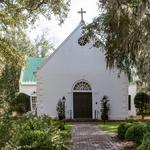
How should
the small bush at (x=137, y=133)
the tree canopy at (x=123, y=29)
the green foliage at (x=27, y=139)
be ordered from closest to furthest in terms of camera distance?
the green foliage at (x=27, y=139)
the small bush at (x=137, y=133)
the tree canopy at (x=123, y=29)

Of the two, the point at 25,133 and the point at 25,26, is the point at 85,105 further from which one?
the point at 25,133

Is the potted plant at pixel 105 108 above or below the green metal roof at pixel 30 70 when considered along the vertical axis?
below

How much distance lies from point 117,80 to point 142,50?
1547 centimetres

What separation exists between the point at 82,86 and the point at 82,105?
5.21 ft

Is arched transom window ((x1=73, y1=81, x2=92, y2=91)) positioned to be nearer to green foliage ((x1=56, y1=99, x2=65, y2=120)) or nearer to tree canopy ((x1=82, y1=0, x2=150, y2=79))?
green foliage ((x1=56, y1=99, x2=65, y2=120))

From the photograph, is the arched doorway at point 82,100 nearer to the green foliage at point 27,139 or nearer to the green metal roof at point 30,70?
the green metal roof at point 30,70

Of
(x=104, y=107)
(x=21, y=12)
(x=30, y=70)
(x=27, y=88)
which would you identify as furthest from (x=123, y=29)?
(x=30, y=70)

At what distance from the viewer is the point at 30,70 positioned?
5069cm

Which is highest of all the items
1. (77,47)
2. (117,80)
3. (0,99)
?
(77,47)

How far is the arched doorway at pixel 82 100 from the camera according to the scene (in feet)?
129

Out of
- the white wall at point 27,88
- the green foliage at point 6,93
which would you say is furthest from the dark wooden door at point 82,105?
the green foliage at point 6,93

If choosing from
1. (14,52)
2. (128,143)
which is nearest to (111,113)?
(14,52)

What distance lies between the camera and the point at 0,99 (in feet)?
33.3

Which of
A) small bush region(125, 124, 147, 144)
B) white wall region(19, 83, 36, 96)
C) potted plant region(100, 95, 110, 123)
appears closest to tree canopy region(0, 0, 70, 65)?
small bush region(125, 124, 147, 144)
